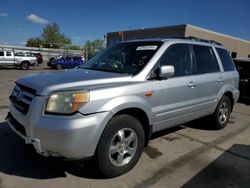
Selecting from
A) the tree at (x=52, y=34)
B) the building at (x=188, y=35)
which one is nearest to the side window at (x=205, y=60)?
the building at (x=188, y=35)

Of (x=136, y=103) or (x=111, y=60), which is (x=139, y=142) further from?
(x=111, y=60)

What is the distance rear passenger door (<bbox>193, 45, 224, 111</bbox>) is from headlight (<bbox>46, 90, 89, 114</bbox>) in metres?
2.48

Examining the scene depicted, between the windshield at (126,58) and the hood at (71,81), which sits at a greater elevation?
the windshield at (126,58)

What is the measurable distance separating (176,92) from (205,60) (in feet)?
4.47

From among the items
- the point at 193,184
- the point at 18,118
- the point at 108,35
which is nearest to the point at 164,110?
the point at 193,184

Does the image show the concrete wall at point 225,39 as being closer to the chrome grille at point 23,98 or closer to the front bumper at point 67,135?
the chrome grille at point 23,98

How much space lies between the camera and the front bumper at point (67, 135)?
2.86 m

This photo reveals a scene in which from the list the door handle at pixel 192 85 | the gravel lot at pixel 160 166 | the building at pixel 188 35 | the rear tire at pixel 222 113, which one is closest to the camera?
the gravel lot at pixel 160 166

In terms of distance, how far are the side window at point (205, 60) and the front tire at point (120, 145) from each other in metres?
1.93

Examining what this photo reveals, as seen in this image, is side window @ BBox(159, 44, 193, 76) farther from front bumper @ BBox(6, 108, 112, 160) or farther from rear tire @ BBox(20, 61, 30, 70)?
rear tire @ BBox(20, 61, 30, 70)

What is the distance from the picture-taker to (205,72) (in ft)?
16.4

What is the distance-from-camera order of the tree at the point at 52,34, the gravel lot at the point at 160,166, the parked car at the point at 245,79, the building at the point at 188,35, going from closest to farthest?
the gravel lot at the point at 160,166
the parked car at the point at 245,79
the building at the point at 188,35
the tree at the point at 52,34

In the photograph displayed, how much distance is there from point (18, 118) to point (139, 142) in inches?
63.0

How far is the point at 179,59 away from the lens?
444 centimetres
